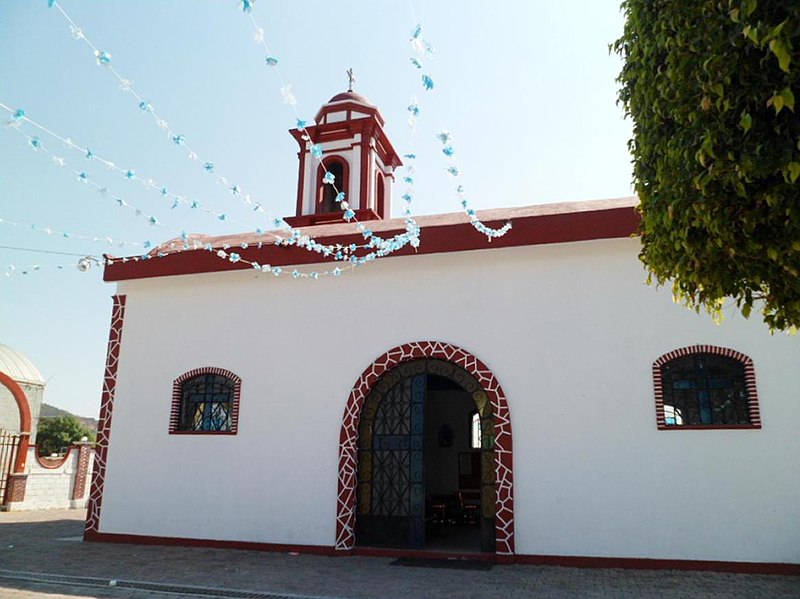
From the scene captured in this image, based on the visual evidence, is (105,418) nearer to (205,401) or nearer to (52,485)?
(205,401)

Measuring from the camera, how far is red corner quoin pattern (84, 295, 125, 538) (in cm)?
920

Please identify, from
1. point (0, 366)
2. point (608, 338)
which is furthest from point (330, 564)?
point (0, 366)

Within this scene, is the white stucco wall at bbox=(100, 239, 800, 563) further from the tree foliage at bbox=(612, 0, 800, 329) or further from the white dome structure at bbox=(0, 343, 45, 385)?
the white dome structure at bbox=(0, 343, 45, 385)

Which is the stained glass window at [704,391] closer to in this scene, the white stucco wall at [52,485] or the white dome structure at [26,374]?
the white stucco wall at [52,485]

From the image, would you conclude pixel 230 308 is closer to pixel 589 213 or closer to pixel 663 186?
pixel 589 213

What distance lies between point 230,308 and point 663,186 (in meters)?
7.03

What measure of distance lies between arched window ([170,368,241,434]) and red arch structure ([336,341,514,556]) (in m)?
1.81

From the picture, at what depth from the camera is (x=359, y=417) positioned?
8344 mm

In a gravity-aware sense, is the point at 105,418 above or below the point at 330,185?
below

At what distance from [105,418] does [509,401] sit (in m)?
6.13

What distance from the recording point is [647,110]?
148 inches

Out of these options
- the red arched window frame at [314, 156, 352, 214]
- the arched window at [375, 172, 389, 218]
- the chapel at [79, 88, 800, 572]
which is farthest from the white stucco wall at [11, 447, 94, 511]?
the arched window at [375, 172, 389, 218]

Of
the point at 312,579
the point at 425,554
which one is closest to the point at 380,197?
the point at 425,554

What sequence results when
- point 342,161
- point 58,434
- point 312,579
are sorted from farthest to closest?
point 58,434, point 342,161, point 312,579
